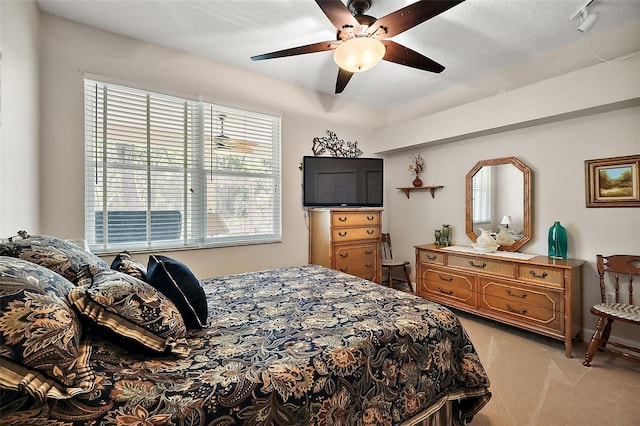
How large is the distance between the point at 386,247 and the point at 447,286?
52.1 inches

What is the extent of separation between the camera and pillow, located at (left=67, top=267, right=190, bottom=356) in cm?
94

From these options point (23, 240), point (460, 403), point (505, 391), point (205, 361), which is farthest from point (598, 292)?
point (23, 240)

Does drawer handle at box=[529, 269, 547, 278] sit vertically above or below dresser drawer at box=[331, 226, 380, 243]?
below

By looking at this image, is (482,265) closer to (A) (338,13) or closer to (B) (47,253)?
(A) (338,13)

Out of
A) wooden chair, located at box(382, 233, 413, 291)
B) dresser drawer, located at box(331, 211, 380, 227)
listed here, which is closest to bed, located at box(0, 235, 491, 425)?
dresser drawer, located at box(331, 211, 380, 227)

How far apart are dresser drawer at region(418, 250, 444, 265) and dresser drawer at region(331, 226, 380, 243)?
58 centimetres

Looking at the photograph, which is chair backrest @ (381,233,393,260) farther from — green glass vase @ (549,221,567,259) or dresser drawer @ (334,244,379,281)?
green glass vase @ (549,221,567,259)

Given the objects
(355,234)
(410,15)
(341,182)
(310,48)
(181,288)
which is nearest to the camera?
(181,288)

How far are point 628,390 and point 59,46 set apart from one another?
4.94 meters

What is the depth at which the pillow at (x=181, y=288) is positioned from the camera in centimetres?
126

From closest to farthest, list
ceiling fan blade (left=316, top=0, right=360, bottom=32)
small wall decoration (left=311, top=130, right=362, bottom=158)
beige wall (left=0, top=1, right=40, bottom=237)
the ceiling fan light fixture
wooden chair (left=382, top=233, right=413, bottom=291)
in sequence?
1. beige wall (left=0, top=1, right=40, bottom=237)
2. ceiling fan blade (left=316, top=0, right=360, bottom=32)
3. the ceiling fan light fixture
4. small wall decoration (left=311, top=130, right=362, bottom=158)
5. wooden chair (left=382, top=233, right=413, bottom=291)

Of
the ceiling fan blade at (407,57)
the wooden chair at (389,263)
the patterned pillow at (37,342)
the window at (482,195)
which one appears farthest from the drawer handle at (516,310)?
the patterned pillow at (37,342)

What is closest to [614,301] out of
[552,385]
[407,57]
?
[552,385]

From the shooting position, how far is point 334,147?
4.02m
